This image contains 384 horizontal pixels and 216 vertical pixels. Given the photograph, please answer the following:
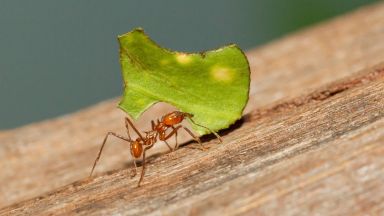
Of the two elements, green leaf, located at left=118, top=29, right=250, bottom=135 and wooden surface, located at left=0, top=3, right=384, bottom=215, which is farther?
green leaf, located at left=118, top=29, right=250, bottom=135

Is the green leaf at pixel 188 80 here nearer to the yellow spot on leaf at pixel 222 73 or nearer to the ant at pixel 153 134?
the yellow spot on leaf at pixel 222 73

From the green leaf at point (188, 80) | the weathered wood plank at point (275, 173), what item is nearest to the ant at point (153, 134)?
the green leaf at point (188, 80)

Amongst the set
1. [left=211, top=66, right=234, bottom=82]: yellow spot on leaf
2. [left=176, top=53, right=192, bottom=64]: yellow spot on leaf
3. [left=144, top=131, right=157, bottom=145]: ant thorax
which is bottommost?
[left=144, top=131, right=157, bottom=145]: ant thorax

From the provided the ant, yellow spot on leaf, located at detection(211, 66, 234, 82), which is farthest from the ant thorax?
yellow spot on leaf, located at detection(211, 66, 234, 82)

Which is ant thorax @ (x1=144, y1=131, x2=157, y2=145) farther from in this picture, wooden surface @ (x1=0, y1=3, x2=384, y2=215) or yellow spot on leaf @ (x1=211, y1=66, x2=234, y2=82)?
yellow spot on leaf @ (x1=211, y1=66, x2=234, y2=82)

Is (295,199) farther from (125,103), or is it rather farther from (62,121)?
(62,121)

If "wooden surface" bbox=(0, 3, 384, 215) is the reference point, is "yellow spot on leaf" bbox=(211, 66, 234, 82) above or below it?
above
